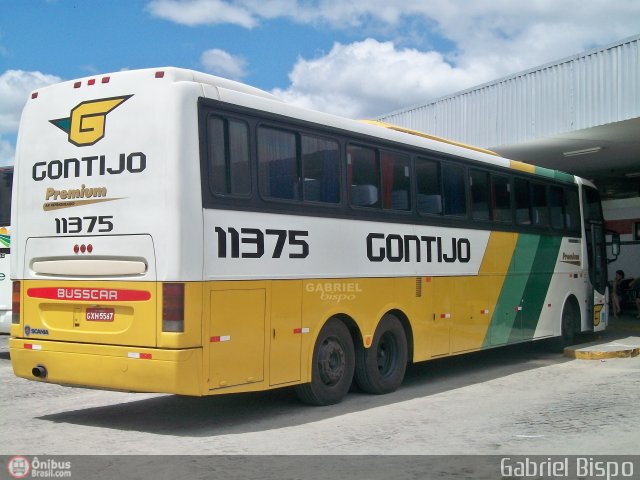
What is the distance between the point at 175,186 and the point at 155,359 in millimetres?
1663

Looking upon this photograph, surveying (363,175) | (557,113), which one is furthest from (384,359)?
(557,113)

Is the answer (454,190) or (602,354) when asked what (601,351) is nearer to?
(602,354)

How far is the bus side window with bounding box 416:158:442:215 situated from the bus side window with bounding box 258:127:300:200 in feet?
8.78

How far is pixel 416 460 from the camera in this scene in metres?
6.62

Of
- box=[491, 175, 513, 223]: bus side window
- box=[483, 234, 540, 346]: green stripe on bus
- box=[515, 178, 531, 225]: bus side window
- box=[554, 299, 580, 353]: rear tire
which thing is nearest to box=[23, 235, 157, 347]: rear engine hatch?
box=[483, 234, 540, 346]: green stripe on bus

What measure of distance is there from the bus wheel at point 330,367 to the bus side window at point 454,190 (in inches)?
121

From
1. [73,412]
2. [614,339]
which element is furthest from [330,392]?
[614,339]

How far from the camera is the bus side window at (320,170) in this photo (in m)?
8.91

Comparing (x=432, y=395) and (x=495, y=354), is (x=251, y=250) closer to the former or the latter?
(x=432, y=395)

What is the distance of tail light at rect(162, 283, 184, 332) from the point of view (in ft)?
23.9

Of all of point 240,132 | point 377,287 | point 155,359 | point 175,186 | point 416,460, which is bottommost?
point 416,460

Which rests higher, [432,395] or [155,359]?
[155,359]

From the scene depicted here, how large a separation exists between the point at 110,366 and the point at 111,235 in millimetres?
1306

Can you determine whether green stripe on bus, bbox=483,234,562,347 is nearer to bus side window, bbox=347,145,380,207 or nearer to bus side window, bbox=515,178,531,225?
bus side window, bbox=515,178,531,225
